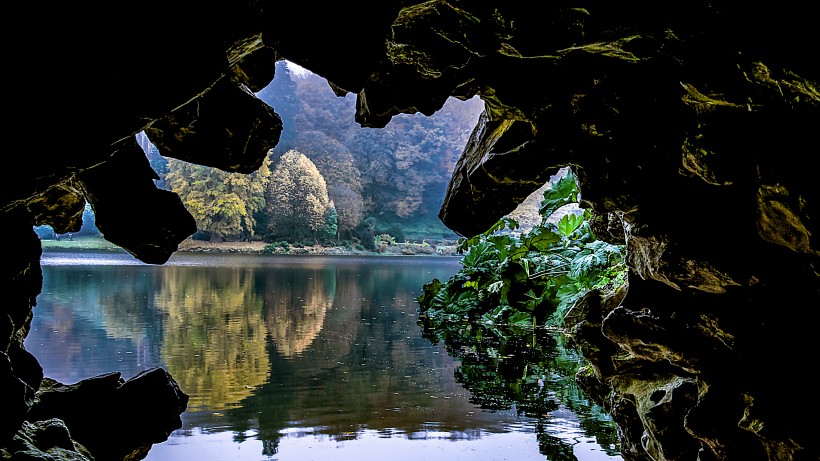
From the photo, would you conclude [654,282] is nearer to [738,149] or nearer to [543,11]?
[738,149]

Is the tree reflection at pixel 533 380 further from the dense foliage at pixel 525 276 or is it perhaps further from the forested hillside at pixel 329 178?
A: the forested hillside at pixel 329 178

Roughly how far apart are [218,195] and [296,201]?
15.8 feet

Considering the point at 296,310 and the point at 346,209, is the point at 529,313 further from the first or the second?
the point at 346,209

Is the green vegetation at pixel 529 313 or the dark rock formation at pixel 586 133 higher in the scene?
the dark rock formation at pixel 586 133

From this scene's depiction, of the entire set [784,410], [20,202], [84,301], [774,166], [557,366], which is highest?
[774,166]

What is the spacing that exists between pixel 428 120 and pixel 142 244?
53096 millimetres

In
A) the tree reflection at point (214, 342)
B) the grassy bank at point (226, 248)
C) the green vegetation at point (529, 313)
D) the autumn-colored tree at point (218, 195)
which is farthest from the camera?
the autumn-colored tree at point (218, 195)

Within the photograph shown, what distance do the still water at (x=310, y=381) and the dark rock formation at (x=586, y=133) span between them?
114 centimetres

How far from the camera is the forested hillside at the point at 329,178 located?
38594mm

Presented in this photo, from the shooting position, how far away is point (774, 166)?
8.06 ft

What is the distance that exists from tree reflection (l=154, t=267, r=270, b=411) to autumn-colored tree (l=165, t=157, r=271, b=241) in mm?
23292

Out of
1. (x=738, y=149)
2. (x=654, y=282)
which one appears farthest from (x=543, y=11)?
(x=654, y=282)

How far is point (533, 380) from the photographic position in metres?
6.34

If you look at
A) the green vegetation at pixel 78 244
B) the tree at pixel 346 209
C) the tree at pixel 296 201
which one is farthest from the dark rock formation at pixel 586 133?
the tree at pixel 346 209
